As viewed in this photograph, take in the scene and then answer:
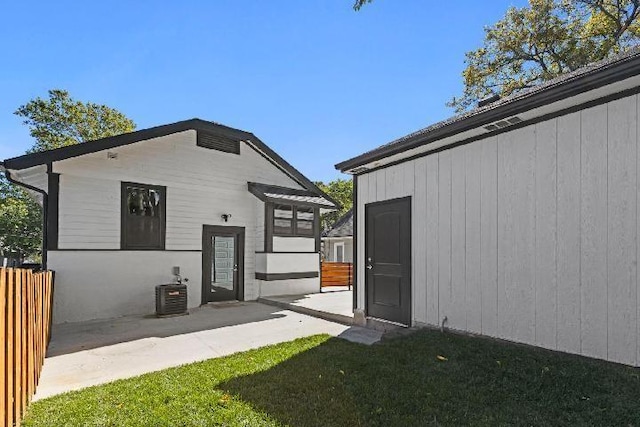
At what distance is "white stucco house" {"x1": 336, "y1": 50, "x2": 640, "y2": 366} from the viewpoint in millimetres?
3508

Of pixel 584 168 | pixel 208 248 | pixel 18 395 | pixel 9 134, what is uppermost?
pixel 9 134

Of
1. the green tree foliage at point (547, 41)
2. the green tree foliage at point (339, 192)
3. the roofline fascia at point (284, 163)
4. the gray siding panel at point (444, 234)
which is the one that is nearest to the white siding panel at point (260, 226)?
the roofline fascia at point (284, 163)

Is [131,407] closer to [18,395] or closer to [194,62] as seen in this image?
[18,395]

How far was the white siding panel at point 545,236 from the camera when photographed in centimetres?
402

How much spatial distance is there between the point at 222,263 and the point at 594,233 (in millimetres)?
8164

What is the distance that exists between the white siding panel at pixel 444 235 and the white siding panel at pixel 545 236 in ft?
3.95

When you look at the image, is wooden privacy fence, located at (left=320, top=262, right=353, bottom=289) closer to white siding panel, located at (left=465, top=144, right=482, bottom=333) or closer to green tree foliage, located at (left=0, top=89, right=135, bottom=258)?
white siding panel, located at (left=465, top=144, right=482, bottom=333)

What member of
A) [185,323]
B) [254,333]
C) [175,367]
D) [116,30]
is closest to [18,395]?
[175,367]

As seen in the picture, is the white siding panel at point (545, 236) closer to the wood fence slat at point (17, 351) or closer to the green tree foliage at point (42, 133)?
the wood fence slat at point (17, 351)

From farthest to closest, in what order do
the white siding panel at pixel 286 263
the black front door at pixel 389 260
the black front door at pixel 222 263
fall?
the white siding panel at pixel 286 263 < the black front door at pixel 222 263 < the black front door at pixel 389 260

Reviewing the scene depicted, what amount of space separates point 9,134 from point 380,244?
23.0m

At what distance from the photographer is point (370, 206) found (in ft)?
21.9

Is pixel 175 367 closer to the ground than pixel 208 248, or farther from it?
closer to the ground

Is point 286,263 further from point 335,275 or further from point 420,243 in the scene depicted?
point 420,243
